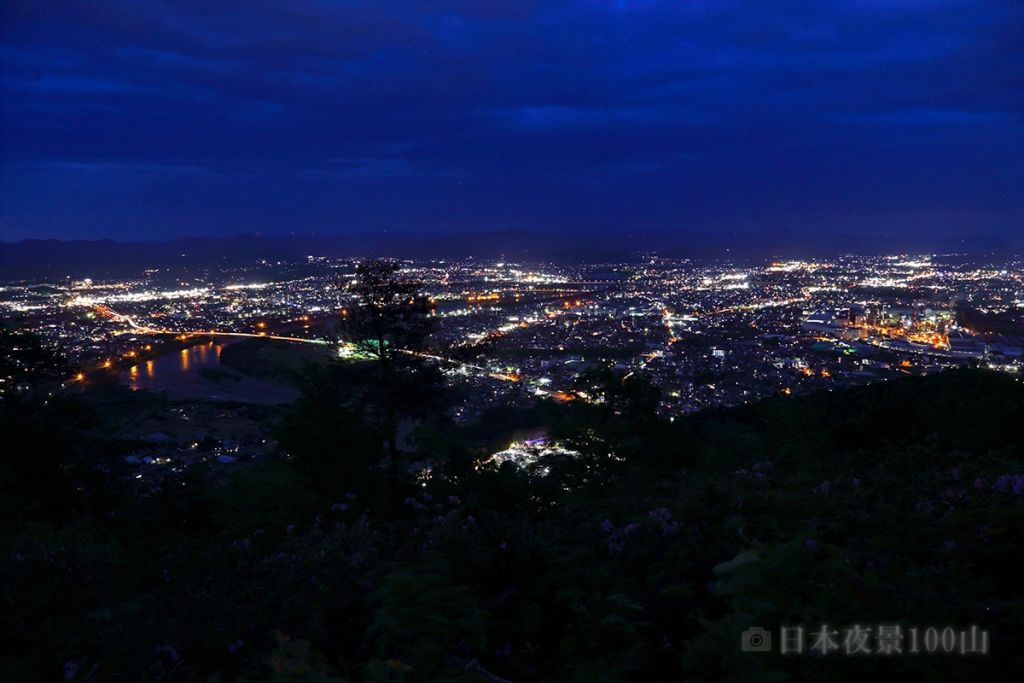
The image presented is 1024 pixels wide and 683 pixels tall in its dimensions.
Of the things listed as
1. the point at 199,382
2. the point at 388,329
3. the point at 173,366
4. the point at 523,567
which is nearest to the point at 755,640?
the point at 523,567

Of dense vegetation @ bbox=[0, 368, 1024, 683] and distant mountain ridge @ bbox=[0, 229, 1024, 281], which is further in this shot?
distant mountain ridge @ bbox=[0, 229, 1024, 281]

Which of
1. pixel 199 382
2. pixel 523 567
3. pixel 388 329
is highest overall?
pixel 388 329

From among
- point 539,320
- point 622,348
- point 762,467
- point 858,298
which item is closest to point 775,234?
point 858,298

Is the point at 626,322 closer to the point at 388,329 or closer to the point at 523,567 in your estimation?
the point at 388,329

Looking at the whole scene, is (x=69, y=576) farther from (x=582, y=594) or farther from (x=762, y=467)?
(x=762, y=467)

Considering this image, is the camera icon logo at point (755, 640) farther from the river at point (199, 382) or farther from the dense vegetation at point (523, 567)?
the river at point (199, 382)

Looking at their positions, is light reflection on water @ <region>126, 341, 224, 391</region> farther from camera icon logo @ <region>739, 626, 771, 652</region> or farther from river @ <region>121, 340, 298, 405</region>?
camera icon logo @ <region>739, 626, 771, 652</region>

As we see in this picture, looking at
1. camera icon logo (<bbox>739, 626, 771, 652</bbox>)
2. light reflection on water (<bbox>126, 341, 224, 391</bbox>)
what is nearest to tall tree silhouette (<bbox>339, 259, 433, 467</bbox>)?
camera icon logo (<bbox>739, 626, 771, 652</bbox>)
